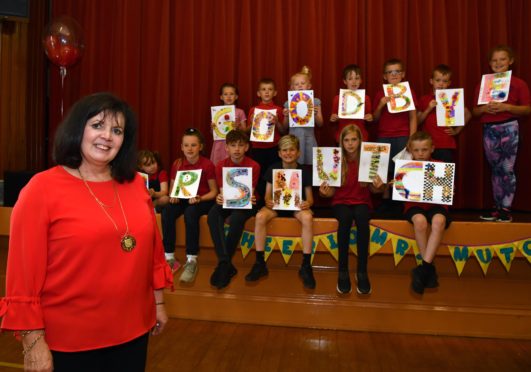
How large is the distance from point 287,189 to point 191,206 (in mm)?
731

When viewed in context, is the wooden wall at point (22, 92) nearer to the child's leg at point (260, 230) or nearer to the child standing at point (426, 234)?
the child's leg at point (260, 230)

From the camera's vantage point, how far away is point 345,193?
123 inches

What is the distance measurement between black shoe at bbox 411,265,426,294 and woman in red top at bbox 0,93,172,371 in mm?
2073

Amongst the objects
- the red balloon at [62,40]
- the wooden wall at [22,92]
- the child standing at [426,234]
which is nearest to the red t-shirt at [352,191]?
the child standing at [426,234]

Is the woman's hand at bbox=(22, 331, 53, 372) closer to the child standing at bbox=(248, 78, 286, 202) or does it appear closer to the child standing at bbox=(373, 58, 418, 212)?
the child standing at bbox=(248, 78, 286, 202)

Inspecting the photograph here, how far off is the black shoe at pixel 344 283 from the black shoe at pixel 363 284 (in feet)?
0.21

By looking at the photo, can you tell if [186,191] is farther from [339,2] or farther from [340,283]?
[339,2]

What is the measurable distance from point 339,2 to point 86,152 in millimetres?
3939

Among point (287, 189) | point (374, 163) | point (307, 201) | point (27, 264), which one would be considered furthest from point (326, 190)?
point (27, 264)

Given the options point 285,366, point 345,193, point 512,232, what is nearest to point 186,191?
point 345,193

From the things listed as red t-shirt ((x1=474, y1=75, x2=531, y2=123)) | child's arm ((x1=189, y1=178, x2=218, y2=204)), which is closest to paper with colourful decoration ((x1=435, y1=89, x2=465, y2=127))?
red t-shirt ((x1=474, y1=75, x2=531, y2=123))

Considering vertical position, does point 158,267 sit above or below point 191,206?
below

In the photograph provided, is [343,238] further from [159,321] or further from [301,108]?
[159,321]

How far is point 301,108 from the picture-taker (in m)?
3.42
